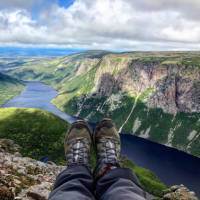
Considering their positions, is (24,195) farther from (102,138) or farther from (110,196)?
(110,196)

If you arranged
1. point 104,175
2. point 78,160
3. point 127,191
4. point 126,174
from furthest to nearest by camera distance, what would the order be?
point 78,160 < point 104,175 < point 126,174 < point 127,191

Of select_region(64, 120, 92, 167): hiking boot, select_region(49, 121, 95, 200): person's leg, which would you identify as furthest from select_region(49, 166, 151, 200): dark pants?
select_region(64, 120, 92, 167): hiking boot

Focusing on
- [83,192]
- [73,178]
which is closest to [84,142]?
[73,178]

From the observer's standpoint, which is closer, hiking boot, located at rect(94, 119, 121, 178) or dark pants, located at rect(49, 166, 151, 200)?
dark pants, located at rect(49, 166, 151, 200)

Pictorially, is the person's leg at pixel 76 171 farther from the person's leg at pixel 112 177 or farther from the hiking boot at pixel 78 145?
the person's leg at pixel 112 177

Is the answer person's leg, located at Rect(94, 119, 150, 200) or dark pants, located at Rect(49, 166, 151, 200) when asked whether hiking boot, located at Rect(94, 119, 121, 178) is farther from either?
dark pants, located at Rect(49, 166, 151, 200)

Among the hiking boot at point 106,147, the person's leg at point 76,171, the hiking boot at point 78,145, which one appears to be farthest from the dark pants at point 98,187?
the hiking boot at point 78,145

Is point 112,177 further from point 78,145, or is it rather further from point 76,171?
point 78,145

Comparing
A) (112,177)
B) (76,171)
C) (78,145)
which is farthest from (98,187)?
(78,145)
